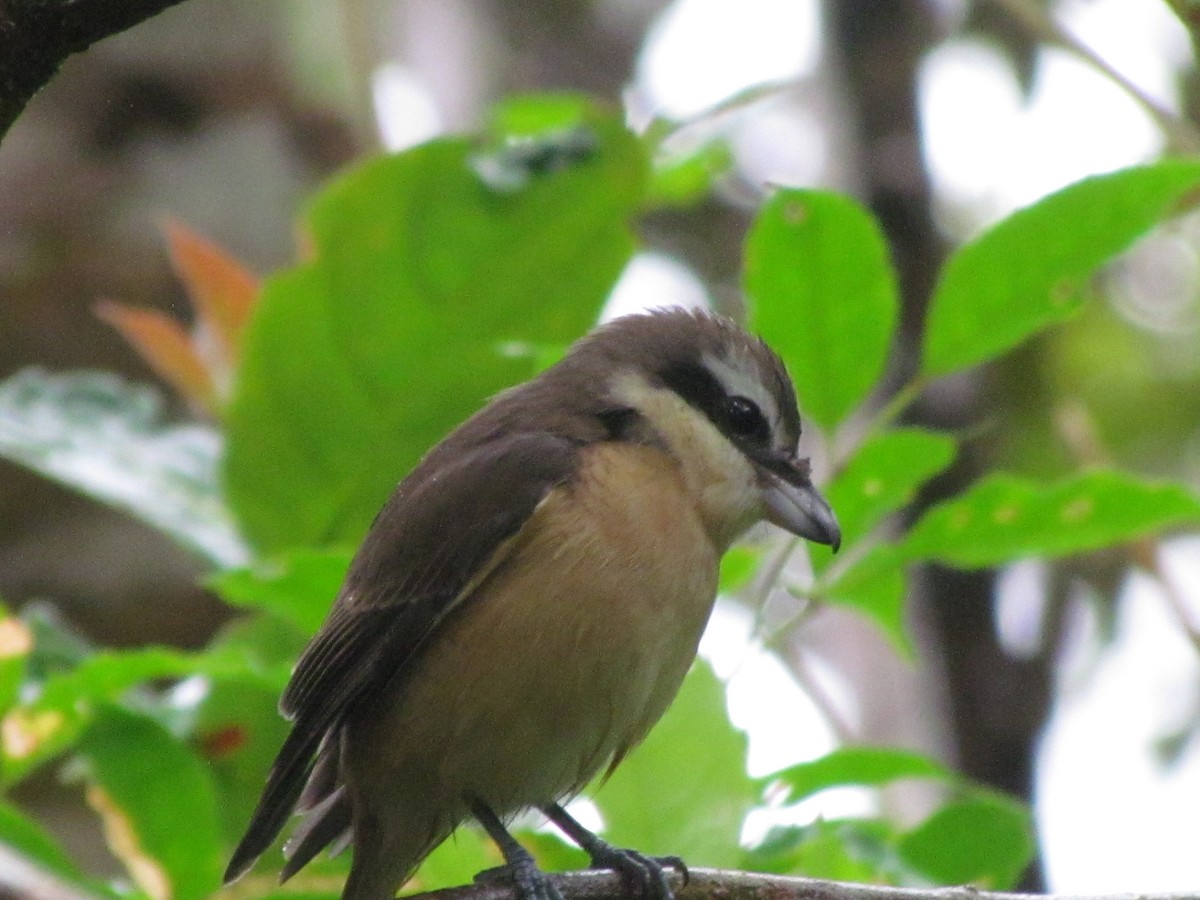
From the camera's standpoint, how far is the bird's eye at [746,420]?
11.8ft

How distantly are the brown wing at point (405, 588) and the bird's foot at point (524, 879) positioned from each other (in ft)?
1.37

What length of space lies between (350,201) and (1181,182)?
178cm

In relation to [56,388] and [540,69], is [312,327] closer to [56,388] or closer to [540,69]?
[56,388]

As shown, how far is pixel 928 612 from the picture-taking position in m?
5.39

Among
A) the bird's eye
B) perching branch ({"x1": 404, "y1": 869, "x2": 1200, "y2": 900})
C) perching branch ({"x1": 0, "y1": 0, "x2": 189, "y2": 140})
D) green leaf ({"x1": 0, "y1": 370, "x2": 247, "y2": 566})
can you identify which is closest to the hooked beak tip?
the bird's eye

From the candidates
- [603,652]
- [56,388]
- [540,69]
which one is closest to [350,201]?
[56,388]

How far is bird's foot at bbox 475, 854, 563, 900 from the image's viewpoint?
9.32 ft

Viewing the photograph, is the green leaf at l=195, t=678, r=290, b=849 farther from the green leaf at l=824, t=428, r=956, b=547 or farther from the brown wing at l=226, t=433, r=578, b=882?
the green leaf at l=824, t=428, r=956, b=547

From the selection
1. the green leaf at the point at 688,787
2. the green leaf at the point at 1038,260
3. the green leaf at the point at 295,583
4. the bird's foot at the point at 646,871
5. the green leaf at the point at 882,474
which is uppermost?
the green leaf at the point at 1038,260

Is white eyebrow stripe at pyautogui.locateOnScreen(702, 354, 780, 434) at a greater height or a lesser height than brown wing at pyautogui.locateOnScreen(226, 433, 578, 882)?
greater

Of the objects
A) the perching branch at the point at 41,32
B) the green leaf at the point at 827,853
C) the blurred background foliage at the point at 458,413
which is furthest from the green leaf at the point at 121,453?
the perching branch at the point at 41,32

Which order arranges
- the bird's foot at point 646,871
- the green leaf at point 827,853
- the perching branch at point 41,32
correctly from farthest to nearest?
the bird's foot at point 646,871, the green leaf at point 827,853, the perching branch at point 41,32

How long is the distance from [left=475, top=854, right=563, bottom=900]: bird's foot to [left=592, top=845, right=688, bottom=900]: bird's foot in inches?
5.3

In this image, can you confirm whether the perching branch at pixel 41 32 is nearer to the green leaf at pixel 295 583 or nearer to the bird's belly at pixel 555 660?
the green leaf at pixel 295 583
